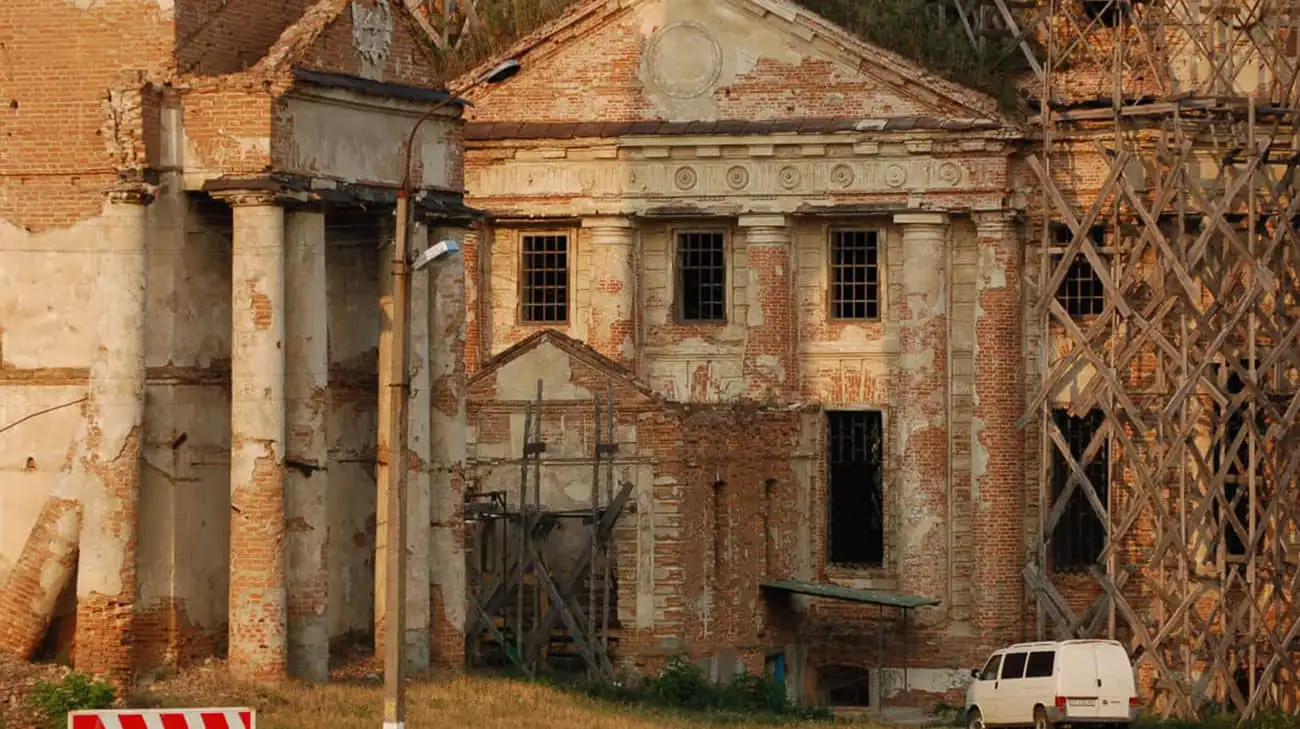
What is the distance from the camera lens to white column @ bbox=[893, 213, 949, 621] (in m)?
48.2

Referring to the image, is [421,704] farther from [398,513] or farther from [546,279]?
[546,279]

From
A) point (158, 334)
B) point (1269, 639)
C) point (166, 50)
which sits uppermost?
point (166, 50)

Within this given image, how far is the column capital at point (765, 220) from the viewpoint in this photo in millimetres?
48906

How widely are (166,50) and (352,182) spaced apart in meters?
2.59

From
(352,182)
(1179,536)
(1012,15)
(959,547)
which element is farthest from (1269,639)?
(352,182)

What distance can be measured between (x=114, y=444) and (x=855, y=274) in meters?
17.1

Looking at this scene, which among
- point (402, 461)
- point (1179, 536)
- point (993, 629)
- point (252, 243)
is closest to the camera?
point (402, 461)

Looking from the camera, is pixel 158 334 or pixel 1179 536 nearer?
pixel 158 334

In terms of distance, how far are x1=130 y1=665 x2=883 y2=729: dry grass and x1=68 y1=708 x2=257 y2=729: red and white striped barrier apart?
5.48 metres

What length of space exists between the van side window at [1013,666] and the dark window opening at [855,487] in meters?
7.56

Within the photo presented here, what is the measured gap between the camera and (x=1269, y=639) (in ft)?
147

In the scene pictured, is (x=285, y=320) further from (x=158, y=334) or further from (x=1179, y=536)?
(x=1179, y=536)

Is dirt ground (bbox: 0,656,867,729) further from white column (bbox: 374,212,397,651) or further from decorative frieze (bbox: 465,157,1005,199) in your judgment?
decorative frieze (bbox: 465,157,1005,199)

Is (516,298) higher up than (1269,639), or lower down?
higher up
